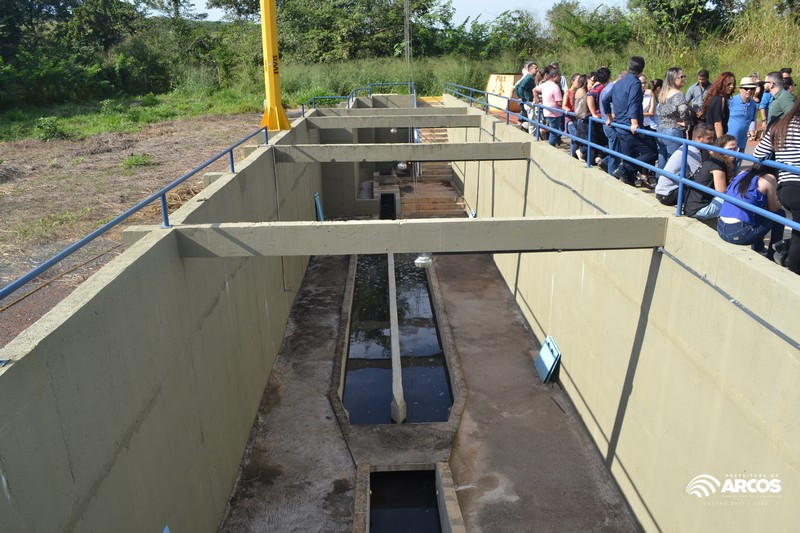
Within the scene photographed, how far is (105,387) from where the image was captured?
169 inches

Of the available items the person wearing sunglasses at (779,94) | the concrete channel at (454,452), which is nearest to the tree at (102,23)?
the concrete channel at (454,452)

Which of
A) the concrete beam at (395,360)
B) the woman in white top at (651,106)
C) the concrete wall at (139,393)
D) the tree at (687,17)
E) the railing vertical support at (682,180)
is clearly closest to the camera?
the concrete wall at (139,393)

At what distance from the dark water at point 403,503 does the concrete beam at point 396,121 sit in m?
9.10

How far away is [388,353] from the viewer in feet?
40.6

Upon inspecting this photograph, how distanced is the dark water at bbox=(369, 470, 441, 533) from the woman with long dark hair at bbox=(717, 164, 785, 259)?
4666 millimetres

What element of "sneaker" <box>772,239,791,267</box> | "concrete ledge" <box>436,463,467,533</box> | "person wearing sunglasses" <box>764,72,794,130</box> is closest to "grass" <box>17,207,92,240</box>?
"concrete ledge" <box>436,463,467,533</box>

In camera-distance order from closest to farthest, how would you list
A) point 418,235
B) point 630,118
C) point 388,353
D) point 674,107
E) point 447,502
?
point 418,235 < point 447,502 < point 674,107 < point 630,118 < point 388,353

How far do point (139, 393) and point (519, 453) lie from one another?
493 centimetres

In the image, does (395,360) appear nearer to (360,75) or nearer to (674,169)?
(674,169)

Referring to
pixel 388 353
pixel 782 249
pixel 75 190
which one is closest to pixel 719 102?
pixel 782 249

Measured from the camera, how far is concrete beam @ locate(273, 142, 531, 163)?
11.2 m

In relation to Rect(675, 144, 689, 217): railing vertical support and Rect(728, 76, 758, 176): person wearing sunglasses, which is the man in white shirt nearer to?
Rect(675, 144, 689, 217): railing vertical support

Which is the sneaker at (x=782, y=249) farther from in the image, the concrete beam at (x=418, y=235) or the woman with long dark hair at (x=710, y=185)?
the concrete beam at (x=418, y=235)

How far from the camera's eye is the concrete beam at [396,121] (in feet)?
49.2
